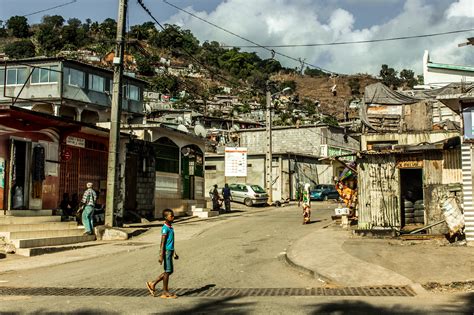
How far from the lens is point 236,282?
1125cm

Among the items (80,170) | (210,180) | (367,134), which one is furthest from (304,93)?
(80,170)

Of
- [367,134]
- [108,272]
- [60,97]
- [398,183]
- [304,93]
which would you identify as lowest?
[108,272]

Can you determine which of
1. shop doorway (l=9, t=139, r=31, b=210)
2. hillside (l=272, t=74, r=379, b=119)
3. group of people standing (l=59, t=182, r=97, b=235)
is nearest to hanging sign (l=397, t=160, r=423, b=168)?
group of people standing (l=59, t=182, r=97, b=235)

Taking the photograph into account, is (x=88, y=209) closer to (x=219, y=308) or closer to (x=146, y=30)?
(x=219, y=308)

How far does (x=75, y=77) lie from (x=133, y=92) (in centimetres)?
936

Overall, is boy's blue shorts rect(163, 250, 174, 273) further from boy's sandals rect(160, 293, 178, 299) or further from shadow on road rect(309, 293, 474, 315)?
shadow on road rect(309, 293, 474, 315)

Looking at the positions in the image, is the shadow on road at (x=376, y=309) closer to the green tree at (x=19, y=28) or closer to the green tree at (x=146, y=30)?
the green tree at (x=146, y=30)

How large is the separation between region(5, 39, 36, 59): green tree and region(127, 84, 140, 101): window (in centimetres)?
7129

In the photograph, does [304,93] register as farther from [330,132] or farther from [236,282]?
[236,282]

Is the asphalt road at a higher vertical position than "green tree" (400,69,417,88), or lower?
lower

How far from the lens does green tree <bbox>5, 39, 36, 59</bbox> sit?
117194 millimetres

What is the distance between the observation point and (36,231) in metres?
16.6

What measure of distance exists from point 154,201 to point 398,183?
1210 centimetres

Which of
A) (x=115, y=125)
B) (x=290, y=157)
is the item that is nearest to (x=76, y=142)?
(x=115, y=125)
